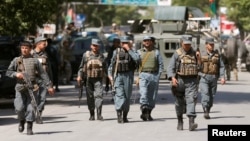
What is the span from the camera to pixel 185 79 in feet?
56.9

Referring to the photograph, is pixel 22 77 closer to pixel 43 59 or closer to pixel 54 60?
pixel 43 59

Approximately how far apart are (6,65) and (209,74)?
5.50 m

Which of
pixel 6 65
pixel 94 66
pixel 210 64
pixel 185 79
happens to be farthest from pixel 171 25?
pixel 185 79

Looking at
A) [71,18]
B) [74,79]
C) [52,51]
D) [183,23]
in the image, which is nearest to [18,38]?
[52,51]

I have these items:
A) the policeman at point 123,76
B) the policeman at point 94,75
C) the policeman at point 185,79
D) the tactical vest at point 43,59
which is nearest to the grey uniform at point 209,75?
the policeman at point 123,76

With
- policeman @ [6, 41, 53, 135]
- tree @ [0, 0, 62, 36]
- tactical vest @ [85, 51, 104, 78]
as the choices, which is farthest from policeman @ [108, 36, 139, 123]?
tree @ [0, 0, 62, 36]

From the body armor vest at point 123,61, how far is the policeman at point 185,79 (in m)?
2.20

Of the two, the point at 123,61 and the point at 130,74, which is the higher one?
the point at 123,61

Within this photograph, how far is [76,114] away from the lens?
2159cm

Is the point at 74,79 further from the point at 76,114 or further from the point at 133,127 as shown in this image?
the point at 133,127

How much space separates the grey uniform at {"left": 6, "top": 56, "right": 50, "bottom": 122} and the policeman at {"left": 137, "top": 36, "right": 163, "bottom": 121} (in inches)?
124

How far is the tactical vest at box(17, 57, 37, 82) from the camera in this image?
16.9m

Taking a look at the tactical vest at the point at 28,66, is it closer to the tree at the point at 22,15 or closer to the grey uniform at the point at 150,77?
the grey uniform at the point at 150,77

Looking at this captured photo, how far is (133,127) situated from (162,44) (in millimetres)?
16594
